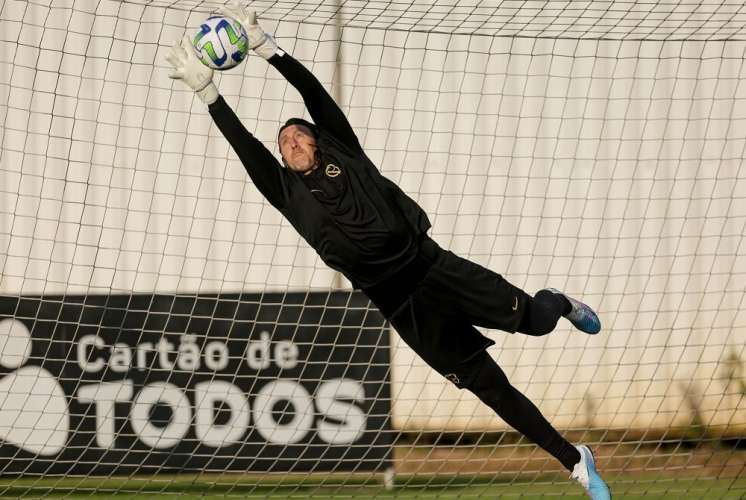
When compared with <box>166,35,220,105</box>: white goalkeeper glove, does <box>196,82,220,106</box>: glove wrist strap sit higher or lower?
lower

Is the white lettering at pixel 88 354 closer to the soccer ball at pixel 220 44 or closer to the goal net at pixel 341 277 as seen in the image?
the goal net at pixel 341 277

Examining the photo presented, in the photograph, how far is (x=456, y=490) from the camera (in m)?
5.52

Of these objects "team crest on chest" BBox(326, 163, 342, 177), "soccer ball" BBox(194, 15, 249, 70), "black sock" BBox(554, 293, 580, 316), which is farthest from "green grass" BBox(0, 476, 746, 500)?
"soccer ball" BBox(194, 15, 249, 70)

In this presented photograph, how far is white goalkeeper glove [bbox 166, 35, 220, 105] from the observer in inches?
133

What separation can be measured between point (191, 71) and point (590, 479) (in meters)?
2.34

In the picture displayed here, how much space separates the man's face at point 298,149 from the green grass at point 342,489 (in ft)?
7.51

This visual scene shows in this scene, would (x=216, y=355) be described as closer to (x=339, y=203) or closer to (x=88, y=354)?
(x=88, y=354)

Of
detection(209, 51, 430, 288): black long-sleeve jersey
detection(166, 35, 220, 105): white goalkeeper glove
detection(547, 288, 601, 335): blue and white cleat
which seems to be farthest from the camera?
detection(547, 288, 601, 335): blue and white cleat

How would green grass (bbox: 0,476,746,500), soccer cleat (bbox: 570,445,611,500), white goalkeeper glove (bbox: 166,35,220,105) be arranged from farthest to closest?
1. green grass (bbox: 0,476,746,500)
2. soccer cleat (bbox: 570,445,611,500)
3. white goalkeeper glove (bbox: 166,35,220,105)

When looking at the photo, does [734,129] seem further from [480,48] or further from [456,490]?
[456,490]

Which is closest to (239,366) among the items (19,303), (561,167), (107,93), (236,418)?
(236,418)

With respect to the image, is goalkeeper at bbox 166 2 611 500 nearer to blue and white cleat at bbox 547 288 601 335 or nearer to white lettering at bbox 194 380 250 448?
blue and white cleat at bbox 547 288 601 335

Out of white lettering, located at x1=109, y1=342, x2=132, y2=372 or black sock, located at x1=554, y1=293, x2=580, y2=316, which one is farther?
white lettering, located at x1=109, y1=342, x2=132, y2=372

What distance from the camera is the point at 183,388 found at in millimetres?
5582
